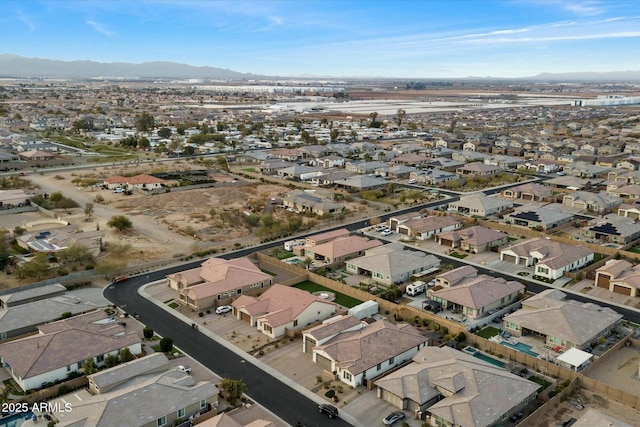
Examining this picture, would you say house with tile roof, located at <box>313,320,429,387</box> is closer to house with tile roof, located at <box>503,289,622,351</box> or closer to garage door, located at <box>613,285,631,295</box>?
house with tile roof, located at <box>503,289,622,351</box>

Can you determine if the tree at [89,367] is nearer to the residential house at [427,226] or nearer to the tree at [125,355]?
the tree at [125,355]

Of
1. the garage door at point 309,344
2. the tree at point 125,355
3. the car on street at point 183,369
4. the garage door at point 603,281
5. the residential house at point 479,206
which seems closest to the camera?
the car on street at point 183,369

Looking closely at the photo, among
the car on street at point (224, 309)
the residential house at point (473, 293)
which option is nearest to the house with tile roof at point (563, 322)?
the residential house at point (473, 293)

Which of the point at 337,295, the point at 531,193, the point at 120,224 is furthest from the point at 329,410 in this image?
the point at 531,193

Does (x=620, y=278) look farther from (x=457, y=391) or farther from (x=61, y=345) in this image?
(x=61, y=345)

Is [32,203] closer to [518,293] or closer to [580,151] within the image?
[518,293]

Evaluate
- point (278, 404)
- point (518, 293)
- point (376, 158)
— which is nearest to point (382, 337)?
point (278, 404)
